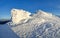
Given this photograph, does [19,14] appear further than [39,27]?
Yes

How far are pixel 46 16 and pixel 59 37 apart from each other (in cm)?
142

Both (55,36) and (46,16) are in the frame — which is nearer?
(55,36)

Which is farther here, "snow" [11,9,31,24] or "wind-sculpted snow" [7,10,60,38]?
"snow" [11,9,31,24]

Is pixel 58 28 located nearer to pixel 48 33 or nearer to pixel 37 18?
pixel 48 33

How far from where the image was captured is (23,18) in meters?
4.09

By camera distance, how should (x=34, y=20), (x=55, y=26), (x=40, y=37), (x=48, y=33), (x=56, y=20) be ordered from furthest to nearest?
(x=34, y=20) < (x=56, y=20) < (x=55, y=26) < (x=48, y=33) < (x=40, y=37)

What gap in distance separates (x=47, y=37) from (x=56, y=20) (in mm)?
867

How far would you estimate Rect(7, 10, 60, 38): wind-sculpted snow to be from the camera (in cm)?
288

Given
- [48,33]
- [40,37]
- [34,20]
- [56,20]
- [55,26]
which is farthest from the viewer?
[34,20]

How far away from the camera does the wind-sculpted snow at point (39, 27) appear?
288cm

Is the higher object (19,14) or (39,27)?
(19,14)

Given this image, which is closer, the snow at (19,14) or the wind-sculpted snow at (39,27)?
the wind-sculpted snow at (39,27)

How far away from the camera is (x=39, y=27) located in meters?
3.39

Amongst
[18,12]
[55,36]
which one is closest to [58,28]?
[55,36]
